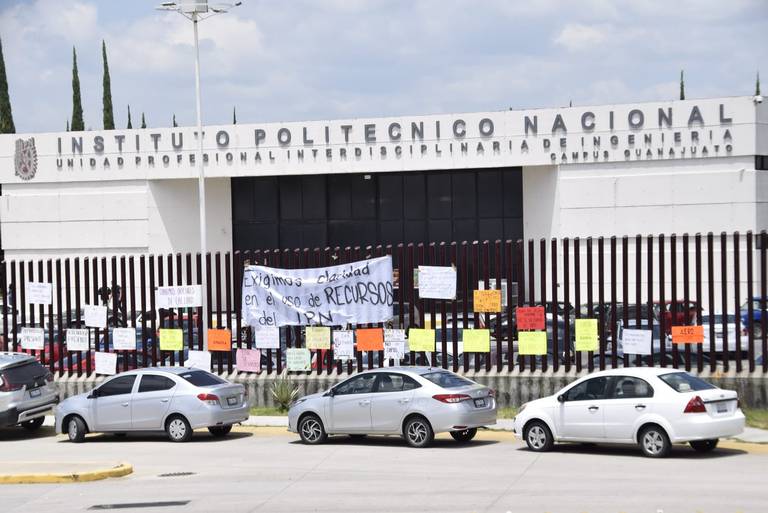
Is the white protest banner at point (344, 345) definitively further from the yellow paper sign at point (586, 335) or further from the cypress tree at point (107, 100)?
the cypress tree at point (107, 100)

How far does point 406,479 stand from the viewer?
15.8m

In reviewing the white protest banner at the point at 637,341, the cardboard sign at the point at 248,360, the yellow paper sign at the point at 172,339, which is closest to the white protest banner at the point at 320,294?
the cardboard sign at the point at 248,360

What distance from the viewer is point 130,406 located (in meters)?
21.3

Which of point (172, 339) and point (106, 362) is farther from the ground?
point (172, 339)

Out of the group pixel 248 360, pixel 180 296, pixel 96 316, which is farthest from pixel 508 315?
pixel 96 316

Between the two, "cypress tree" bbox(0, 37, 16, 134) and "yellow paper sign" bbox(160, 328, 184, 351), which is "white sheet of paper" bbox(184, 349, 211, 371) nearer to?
"yellow paper sign" bbox(160, 328, 184, 351)

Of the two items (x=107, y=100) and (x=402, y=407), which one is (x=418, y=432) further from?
(x=107, y=100)

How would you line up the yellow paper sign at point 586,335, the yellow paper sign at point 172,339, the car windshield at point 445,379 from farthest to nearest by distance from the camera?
1. the yellow paper sign at point 172,339
2. the yellow paper sign at point 586,335
3. the car windshield at point 445,379

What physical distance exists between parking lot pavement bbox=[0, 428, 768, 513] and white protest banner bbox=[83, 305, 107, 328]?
5.59m

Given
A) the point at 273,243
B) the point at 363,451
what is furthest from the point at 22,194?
the point at 363,451

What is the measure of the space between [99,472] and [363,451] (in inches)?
171

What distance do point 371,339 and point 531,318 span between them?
3373 millimetres

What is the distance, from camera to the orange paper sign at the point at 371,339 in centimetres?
2372

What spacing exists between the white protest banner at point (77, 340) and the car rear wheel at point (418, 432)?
10047 millimetres
